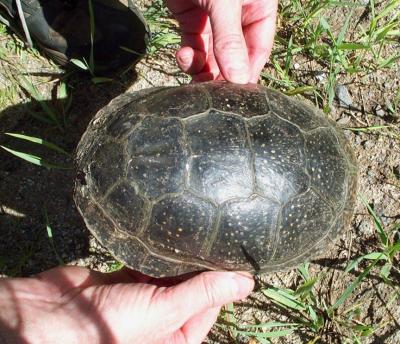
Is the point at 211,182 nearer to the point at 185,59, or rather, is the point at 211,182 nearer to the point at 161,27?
the point at 185,59

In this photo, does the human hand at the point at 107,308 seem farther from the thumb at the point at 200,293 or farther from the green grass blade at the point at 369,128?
the green grass blade at the point at 369,128

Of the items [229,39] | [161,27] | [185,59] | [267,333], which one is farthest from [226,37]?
[267,333]

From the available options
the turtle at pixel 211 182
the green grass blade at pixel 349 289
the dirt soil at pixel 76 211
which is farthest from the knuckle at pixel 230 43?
the green grass blade at pixel 349 289

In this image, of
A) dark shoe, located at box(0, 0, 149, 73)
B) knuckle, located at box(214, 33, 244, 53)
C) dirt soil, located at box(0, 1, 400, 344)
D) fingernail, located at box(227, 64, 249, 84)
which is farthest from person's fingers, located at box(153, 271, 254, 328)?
dark shoe, located at box(0, 0, 149, 73)

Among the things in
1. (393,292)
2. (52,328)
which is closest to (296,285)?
(393,292)

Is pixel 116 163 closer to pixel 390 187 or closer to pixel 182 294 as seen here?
pixel 182 294

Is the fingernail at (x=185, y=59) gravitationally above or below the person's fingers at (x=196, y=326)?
above

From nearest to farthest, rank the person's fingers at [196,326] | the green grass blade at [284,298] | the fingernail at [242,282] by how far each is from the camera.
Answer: the fingernail at [242,282] < the person's fingers at [196,326] < the green grass blade at [284,298]

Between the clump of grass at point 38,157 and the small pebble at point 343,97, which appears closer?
the clump of grass at point 38,157

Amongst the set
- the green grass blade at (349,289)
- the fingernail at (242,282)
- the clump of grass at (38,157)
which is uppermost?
the clump of grass at (38,157)
